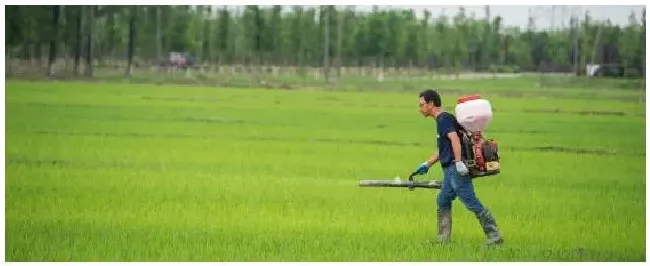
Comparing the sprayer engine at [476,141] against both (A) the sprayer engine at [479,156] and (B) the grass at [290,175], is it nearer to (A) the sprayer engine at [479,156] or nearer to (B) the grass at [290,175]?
(A) the sprayer engine at [479,156]

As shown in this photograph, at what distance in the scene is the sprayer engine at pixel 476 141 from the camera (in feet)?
20.7

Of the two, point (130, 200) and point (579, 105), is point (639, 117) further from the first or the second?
point (130, 200)

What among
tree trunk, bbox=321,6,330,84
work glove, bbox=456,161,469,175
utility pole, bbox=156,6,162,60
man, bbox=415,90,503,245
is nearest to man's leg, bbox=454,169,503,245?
man, bbox=415,90,503,245

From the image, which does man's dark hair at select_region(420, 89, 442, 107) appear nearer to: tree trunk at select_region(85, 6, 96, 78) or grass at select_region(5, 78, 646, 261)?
grass at select_region(5, 78, 646, 261)

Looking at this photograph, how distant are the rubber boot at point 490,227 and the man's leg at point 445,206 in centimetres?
16

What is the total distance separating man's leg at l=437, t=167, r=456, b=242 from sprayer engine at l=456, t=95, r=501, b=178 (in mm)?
116

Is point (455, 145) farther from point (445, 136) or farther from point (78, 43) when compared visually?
point (78, 43)

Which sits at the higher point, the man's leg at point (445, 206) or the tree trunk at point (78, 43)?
the tree trunk at point (78, 43)

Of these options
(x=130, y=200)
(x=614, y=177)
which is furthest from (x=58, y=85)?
(x=614, y=177)

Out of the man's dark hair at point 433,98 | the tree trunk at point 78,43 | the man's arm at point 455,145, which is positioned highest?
the tree trunk at point 78,43

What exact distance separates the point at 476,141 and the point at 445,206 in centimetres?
35

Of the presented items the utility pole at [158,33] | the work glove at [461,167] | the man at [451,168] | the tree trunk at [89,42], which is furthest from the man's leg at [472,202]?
the tree trunk at [89,42]

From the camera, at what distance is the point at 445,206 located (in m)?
6.53

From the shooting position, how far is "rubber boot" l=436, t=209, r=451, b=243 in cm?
657
